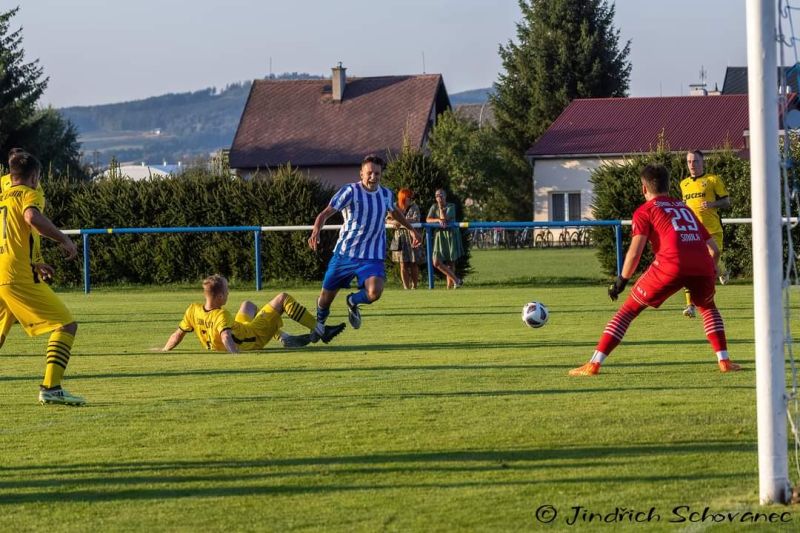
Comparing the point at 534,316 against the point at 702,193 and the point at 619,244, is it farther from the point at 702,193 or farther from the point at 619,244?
the point at 619,244

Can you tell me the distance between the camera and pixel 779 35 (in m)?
5.72

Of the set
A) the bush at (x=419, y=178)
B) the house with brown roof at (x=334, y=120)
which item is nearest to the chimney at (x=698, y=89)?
the house with brown roof at (x=334, y=120)

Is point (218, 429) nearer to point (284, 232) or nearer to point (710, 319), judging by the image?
point (710, 319)

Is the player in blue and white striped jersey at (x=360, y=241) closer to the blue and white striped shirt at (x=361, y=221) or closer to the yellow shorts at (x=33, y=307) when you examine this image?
the blue and white striped shirt at (x=361, y=221)

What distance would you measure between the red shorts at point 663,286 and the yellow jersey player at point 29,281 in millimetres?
4308

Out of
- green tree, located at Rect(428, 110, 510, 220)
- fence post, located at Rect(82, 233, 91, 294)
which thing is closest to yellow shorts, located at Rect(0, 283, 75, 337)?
fence post, located at Rect(82, 233, 91, 294)

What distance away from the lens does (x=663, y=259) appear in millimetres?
9883

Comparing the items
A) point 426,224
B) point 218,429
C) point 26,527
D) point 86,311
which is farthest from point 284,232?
point 26,527

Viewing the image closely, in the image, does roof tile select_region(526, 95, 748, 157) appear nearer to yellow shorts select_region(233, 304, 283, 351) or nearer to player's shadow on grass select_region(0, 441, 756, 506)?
yellow shorts select_region(233, 304, 283, 351)

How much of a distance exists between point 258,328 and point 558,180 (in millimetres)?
51961

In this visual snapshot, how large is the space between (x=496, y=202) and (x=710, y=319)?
188ft

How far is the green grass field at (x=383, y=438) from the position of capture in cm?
571

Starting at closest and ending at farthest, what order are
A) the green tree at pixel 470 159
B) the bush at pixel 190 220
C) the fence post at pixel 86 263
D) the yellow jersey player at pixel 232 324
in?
the yellow jersey player at pixel 232 324, the fence post at pixel 86 263, the bush at pixel 190 220, the green tree at pixel 470 159

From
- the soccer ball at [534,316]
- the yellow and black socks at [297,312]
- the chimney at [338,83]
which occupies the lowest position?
the soccer ball at [534,316]
